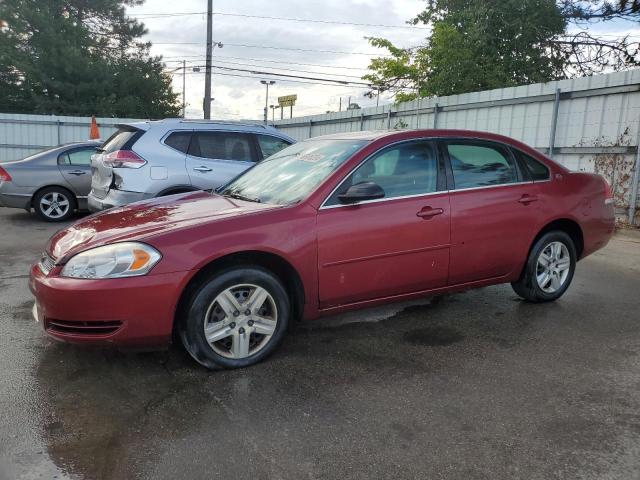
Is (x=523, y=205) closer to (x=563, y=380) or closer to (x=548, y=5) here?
(x=563, y=380)

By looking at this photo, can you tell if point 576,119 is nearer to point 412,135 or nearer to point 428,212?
point 412,135

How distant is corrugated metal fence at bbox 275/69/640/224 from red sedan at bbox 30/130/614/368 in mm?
4955

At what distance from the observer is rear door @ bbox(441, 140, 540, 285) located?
14.1 feet

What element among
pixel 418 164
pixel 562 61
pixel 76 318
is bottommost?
pixel 76 318

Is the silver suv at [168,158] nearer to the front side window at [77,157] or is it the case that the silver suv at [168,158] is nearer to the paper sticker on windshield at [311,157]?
the paper sticker on windshield at [311,157]

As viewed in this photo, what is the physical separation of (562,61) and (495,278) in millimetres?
16854

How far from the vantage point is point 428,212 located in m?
4.10

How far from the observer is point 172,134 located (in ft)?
23.5

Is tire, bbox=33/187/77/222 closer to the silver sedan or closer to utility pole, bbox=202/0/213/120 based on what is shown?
the silver sedan

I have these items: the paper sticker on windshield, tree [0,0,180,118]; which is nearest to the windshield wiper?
the paper sticker on windshield

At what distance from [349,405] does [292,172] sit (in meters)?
1.94

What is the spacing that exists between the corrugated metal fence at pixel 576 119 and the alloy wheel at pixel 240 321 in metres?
8.05

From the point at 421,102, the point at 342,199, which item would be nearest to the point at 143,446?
the point at 342,199

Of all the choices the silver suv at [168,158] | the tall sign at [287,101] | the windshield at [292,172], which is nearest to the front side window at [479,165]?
the windshield at [292,172]
